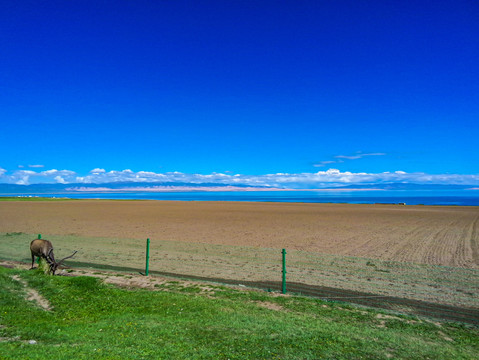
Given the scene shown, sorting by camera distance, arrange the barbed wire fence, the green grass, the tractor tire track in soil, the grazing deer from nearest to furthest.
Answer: the green grass
the tractor tire track in soil
the barbed wire fence
the grazing deer

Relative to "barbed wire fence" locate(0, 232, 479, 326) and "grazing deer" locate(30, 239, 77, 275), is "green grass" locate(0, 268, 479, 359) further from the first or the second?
"grazing deer" locate(30, 239, 77, 275)

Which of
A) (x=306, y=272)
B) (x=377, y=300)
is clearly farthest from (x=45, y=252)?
(x=377, y=300)

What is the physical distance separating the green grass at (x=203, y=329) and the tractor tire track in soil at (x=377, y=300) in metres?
0.87

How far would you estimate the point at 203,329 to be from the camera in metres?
7.25

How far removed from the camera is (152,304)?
917 centimetres

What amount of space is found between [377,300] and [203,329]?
639cm

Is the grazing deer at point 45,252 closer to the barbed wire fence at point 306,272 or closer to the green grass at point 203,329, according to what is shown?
the green grass at point 203,329

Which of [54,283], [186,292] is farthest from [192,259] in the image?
[54,283]

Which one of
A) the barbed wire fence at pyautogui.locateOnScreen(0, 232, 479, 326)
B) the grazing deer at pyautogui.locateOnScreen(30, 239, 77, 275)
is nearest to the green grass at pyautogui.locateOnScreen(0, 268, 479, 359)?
the barbed wire fence at pyautogui.locateOnScreen(0, 232, 479, 326)

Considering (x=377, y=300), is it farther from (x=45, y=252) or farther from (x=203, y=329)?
(x=45, y=252)

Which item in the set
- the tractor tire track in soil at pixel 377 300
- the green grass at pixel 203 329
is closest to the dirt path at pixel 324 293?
the tractor tire track in soil at pixel 377 300

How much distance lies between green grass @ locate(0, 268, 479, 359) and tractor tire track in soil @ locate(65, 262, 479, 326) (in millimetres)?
874

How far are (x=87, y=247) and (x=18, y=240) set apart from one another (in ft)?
21.4

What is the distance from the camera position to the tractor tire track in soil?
9352 mm
